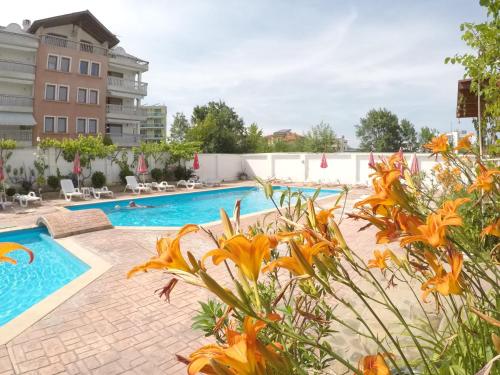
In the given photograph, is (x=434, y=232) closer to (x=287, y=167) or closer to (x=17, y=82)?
(x=287, y=167)

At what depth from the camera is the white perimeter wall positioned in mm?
18750

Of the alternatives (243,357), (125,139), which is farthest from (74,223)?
(125,139)

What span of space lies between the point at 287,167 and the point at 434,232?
23026 mm

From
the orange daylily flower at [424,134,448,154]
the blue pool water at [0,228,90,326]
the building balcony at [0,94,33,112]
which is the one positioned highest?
the building balcony at [0,94,33,112]

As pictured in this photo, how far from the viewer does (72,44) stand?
24891 mm

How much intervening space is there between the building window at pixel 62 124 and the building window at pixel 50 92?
4.94 feet

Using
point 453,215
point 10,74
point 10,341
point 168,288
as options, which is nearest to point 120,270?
point 10,341

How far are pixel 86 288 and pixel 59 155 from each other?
13.5 m

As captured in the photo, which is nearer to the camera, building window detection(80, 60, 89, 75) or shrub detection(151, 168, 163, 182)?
shrub detection(151, 168, 163, 182)

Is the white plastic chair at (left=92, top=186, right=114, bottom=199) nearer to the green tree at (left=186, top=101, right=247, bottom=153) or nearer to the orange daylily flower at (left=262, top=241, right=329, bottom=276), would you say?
the orange daylily flower at (left=262, top=241, right=329, bottom=276)

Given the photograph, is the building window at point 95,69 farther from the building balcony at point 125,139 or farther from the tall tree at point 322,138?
the tall tree at point 322,138

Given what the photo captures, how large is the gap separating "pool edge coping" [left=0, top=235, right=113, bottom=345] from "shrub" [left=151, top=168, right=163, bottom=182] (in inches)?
493

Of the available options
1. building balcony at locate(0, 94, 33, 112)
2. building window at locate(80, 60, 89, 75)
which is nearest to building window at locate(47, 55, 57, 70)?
building window at locate(80, 60, 89, 75)

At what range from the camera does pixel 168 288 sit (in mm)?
784
